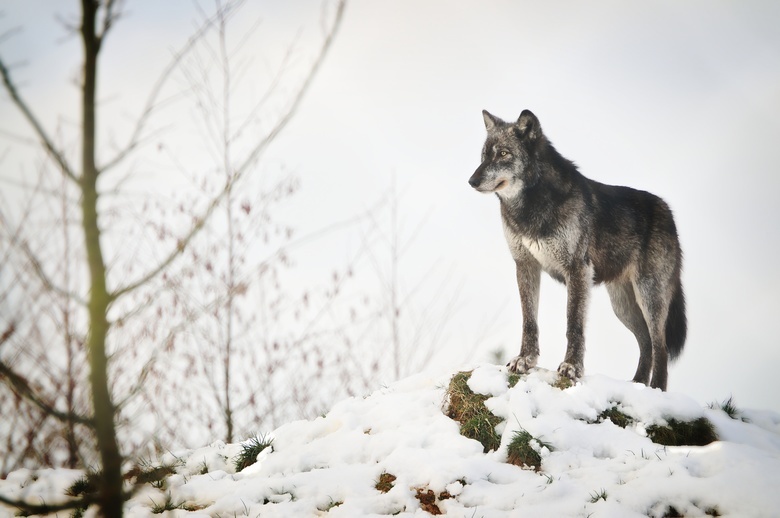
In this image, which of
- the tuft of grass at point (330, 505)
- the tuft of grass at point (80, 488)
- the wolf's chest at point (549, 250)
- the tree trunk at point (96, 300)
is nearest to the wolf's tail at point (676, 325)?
the wolf's chest at point (549, 250)

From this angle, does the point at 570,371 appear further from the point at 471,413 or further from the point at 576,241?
the point at 576,241

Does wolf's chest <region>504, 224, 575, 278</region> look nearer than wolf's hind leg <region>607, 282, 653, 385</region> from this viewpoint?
Yes

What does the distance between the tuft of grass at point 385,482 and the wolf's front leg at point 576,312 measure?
2.11 m

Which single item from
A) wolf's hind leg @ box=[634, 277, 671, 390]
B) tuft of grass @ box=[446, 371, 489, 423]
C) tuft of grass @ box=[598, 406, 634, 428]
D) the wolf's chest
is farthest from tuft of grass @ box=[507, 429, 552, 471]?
wolf's hind leg @ box=[634, 277, 671, 390]

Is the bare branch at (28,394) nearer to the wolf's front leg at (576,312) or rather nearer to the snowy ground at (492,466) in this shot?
the snowy ground at (492,466)

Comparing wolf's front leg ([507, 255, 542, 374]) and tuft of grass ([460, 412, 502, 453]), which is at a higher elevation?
wolf's front leg ([507, 255, 542, 374])

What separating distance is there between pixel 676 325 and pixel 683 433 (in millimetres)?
2285

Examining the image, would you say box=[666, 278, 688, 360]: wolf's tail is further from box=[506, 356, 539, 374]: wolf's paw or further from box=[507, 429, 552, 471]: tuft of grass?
box=[507, 429, 552, 471]: tuft of grass

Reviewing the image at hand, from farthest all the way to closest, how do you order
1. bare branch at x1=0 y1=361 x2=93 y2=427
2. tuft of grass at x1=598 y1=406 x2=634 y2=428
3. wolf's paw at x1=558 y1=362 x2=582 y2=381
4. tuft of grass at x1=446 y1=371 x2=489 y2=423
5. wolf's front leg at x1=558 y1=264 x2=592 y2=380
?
wolf's front leg at x1=558 y1=264 x2=592 y2=380, wolf's paw at x1=558 y1=362 x2=582 y2=381, tuft of grass at x1=446 y1=371 x2=489 y2=423, tuft of grass at x1=598 y1=406 x2=634 y2=428, bare branch at x1=0 y1=361 x2=93 y2=427

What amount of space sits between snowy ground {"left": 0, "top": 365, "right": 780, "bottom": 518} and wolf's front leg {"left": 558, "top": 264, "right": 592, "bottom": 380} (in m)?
0.27

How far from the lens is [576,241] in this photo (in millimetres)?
5832

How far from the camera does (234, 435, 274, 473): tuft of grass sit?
17.6 ft

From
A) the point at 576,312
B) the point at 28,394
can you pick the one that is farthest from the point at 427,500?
the point at 28,394

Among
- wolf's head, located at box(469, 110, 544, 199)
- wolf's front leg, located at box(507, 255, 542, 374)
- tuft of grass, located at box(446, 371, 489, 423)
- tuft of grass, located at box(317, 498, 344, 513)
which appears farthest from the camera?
wolf's front leg, located at box(507, 255, 542, 374)
